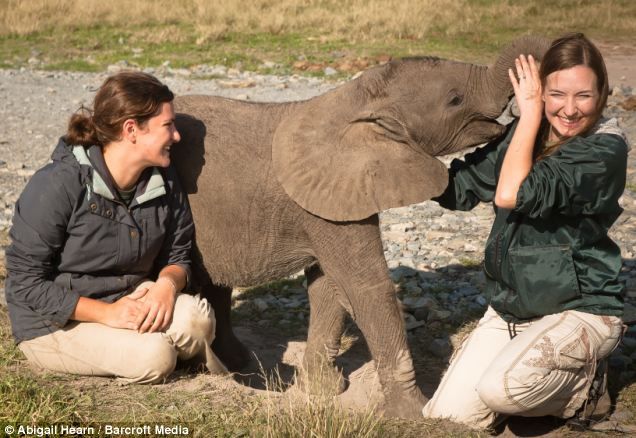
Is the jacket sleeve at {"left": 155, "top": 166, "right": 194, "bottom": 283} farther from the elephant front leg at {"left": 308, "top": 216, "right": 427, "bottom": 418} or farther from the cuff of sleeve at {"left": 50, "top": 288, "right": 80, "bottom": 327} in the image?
the elephant front leg at {"left": 308, "top": 216, "right": 427, "bottom": 418}

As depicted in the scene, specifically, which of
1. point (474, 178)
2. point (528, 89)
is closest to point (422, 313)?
point (474, 178)

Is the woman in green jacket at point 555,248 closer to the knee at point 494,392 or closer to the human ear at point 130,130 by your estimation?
the knee at point 494,392

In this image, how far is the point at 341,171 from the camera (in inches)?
224

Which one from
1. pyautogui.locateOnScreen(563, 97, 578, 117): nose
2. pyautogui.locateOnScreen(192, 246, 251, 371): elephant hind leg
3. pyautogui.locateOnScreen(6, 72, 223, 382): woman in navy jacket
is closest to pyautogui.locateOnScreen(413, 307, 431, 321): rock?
pyautogui.locateOnScreen(192, 246, 251, 371): elephant hind leg

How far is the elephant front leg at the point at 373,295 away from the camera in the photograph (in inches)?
227

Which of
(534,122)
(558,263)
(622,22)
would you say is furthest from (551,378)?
(622,22)

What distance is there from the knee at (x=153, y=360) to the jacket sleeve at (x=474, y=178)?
2053 mm

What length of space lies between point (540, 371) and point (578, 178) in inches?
44.2

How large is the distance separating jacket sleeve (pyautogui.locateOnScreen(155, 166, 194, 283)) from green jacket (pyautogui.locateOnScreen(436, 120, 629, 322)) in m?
1.90

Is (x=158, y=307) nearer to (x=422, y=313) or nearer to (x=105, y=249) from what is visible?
(x=105, y=249)

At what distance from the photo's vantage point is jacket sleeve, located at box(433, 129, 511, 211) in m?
5.77

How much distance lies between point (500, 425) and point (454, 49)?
16.1 metres

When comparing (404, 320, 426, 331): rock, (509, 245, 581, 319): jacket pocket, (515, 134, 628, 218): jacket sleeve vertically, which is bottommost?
(404, 320, 426, 331): rock

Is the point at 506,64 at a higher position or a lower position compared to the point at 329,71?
higher
